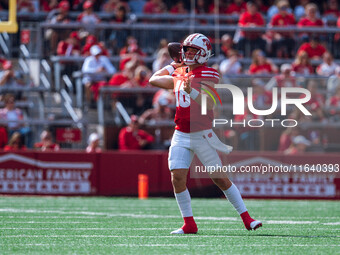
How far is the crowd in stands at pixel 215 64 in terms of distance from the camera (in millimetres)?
16109

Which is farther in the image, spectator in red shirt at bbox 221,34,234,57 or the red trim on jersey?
spectator in red shirt at bbox 221,34,234,57

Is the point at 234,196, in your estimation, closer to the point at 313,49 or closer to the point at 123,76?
the point at 123,76

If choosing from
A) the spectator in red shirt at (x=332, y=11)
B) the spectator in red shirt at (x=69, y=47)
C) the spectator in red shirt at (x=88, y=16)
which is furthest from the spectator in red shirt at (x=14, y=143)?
the spectator in red shirt at (x=332, y=11)

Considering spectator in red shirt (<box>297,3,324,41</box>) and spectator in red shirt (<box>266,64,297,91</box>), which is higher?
spectator in red shirt (<box>297,3,324,41</box>)

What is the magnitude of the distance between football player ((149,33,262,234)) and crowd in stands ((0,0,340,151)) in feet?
25.1

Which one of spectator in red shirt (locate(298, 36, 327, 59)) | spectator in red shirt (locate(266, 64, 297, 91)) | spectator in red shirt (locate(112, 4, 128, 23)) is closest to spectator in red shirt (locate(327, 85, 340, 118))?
spectator in red shirt (locate(266, 64, 297, 91))

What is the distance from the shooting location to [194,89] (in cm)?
782

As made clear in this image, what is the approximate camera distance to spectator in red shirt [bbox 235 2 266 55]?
18.5m

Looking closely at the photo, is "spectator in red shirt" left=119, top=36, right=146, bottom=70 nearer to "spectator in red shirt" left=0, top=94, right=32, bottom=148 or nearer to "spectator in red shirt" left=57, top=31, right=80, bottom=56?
"spectator in red shirt" left=57, top=31, right=80, bottom=56

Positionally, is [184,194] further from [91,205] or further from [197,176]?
[197,176]

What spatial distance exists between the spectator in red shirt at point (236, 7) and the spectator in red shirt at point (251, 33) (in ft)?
5.64

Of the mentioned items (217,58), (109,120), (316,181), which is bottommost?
(316,181)

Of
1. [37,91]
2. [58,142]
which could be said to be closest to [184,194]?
[58,142]

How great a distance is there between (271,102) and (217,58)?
1799 millimetres
